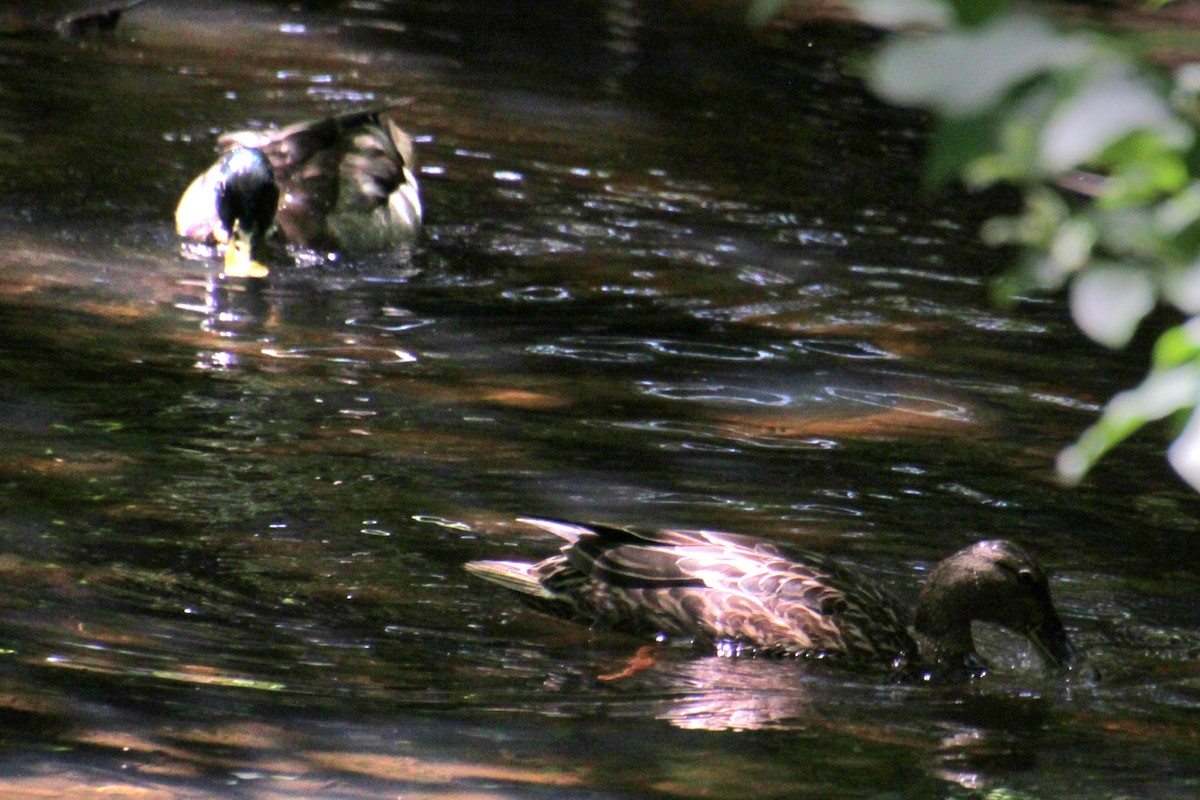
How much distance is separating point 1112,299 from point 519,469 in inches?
209

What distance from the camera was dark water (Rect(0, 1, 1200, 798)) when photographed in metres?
4.71

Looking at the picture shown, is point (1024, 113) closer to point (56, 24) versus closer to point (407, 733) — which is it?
point (407, 733)

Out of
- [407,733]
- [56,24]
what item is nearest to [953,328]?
[407,733]

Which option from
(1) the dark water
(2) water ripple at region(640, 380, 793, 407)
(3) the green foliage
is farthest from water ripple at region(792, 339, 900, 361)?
(3) the green foliage

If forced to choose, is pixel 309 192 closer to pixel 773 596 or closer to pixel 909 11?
pixel 773 596

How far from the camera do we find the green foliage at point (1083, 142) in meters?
1.35

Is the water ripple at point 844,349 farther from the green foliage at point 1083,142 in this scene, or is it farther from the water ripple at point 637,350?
the green foliage at point 1083,142

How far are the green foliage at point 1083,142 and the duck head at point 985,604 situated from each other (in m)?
4.27

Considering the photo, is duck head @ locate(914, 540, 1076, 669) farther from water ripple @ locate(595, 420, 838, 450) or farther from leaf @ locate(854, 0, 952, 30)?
leaf @ locate(854, 0, 952, 30)

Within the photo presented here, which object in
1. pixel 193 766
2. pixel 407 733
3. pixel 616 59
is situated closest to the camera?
pixel 193 766

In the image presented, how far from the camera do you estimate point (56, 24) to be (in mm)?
15664

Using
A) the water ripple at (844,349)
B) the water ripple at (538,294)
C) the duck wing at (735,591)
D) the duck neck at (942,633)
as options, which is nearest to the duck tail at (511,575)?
the duck wing at (735,591)

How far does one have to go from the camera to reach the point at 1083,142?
1346 millimetres

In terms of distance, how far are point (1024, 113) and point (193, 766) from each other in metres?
3.40
